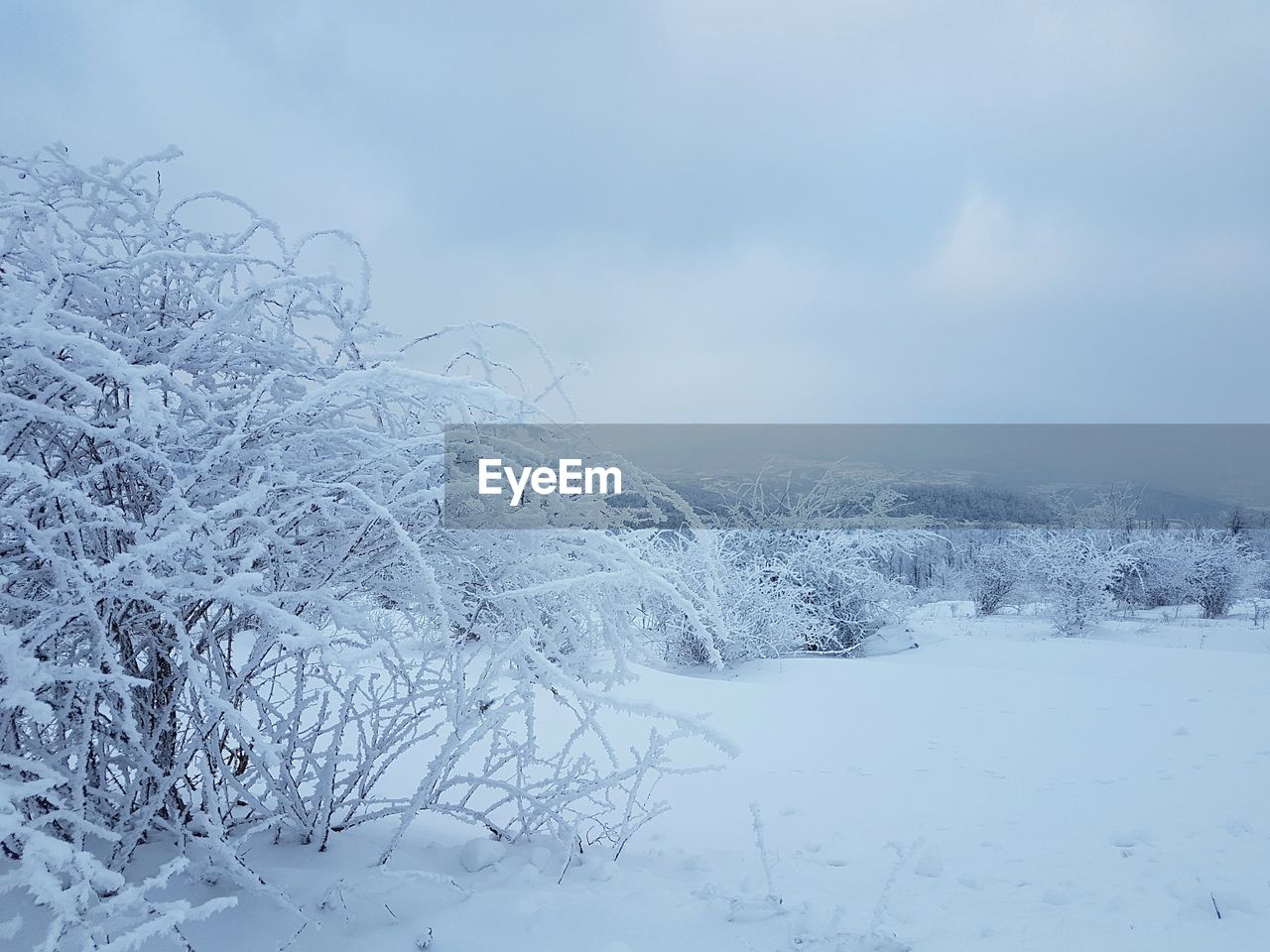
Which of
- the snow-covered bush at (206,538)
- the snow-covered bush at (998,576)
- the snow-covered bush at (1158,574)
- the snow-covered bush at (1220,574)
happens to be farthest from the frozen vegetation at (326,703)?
the snow-covered bush at (1158,574)

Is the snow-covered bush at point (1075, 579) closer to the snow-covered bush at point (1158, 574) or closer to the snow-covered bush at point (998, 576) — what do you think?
the snow-covered bush at point (998, 576)

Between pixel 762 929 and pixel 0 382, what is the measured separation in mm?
2631

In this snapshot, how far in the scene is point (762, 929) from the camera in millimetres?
2406

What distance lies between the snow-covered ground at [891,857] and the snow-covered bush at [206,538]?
26 centimetres

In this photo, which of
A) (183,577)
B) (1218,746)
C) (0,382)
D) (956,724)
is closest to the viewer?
(183,577)

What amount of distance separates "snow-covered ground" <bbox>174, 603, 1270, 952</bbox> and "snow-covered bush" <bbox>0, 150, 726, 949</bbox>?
10.1 inches

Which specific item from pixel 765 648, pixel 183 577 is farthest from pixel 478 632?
pixel 765 648

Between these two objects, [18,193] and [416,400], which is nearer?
[18,193]

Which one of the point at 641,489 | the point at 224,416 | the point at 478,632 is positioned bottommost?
the point at 478,632

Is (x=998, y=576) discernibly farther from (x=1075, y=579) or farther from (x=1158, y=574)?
(x=1075, y=579)

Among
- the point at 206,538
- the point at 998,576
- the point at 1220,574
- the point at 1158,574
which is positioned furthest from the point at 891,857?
the point at 1158,574

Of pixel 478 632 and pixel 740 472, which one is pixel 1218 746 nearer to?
pixel 478 632

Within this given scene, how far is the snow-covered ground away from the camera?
2336 millimetres

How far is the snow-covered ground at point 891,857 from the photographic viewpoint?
7.66ft
